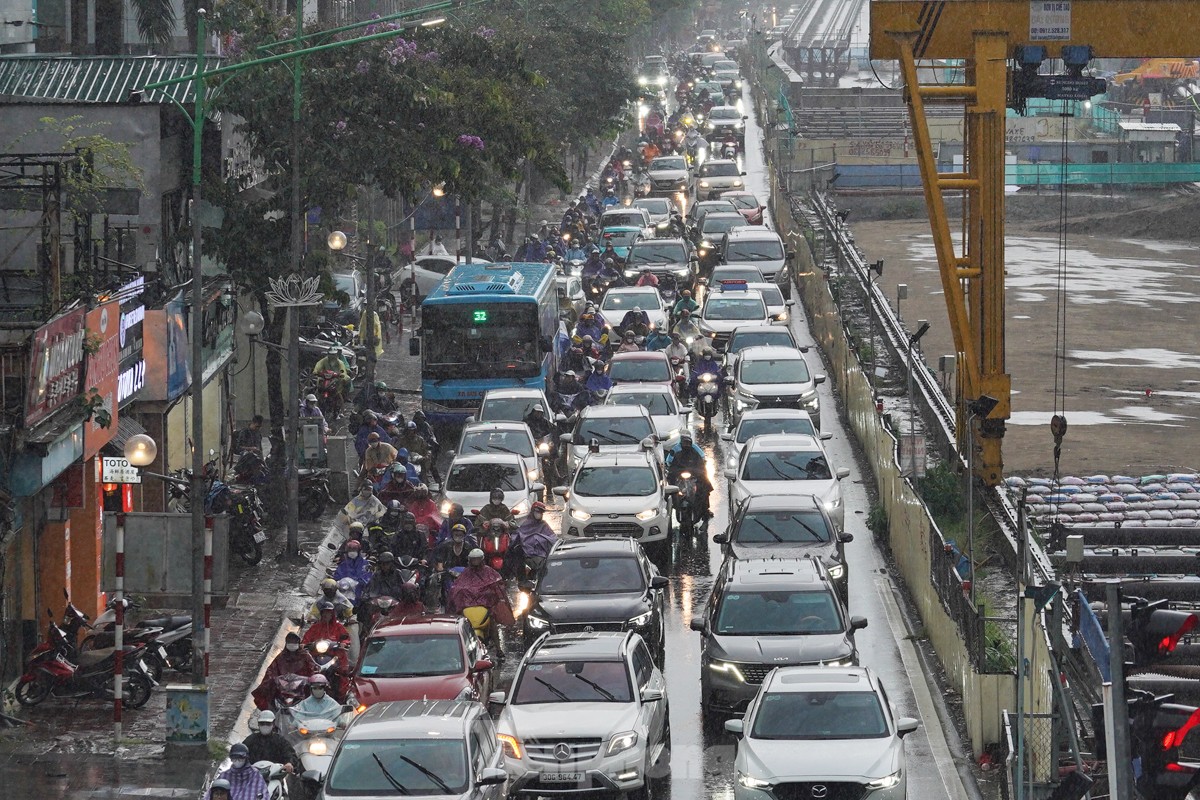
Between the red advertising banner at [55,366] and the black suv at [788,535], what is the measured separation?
8.21 m

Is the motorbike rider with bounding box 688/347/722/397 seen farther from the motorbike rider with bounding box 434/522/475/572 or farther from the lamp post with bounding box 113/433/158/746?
the lamp post with bounding box 113/433/158/746

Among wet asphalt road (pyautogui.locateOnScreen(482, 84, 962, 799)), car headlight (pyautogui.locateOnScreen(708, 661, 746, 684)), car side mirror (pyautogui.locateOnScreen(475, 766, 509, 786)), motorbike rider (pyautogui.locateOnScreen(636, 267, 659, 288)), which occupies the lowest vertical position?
wet asphalt road (pyautogui.locateOnScreen(482, 84, 962, 799))

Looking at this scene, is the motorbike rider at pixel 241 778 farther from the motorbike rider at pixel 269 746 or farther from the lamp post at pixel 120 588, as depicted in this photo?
the lamp post at pixel 120 588

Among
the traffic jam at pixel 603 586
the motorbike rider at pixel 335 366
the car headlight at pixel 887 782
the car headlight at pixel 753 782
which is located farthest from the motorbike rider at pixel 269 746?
the motorbike rider at pixel 335 366

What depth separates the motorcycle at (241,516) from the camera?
90.5 feet

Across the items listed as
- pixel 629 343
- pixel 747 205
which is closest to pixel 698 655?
pixel 629 343

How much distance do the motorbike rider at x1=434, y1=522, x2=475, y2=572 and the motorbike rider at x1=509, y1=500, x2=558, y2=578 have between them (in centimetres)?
98

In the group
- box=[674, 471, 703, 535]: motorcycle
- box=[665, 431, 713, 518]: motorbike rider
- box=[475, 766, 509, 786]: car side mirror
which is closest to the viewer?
box=[475, 766, 509, 786]: car side mirror

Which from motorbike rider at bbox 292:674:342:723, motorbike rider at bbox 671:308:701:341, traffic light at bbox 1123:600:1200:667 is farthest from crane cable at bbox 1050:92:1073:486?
traffic light at bbox 1123:600:1200:667

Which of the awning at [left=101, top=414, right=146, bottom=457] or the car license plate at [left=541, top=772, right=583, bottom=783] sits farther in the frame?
the awning at [left=101, top=414, right=146, bottom=457]

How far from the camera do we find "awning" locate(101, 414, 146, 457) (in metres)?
25.8

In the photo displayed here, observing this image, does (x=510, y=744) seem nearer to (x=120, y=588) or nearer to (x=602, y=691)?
(x=602, y=691)

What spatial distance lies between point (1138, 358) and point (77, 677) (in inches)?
1412

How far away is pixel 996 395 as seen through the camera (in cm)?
3272
